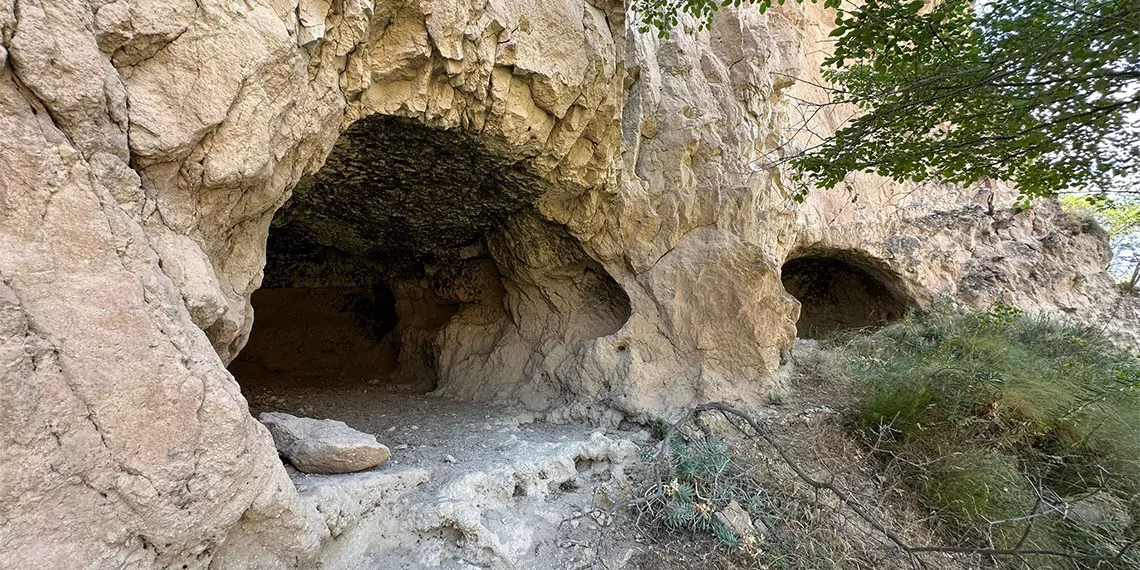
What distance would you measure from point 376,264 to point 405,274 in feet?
1.08

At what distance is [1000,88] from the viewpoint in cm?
215

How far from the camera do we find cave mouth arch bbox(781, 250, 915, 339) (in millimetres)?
6066

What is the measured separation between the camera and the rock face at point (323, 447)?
6.29 feet

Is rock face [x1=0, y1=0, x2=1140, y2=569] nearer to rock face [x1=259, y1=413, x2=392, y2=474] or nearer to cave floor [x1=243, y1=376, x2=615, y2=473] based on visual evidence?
cave floor [x1=243, y1=376, x2=615, y2=473]

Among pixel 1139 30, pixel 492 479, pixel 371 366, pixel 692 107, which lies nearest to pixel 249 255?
pixel 492 479

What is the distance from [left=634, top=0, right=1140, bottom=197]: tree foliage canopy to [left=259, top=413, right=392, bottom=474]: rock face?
7.92ft

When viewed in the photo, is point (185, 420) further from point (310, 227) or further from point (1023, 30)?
point (1023, 30)

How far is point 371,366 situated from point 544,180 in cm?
385

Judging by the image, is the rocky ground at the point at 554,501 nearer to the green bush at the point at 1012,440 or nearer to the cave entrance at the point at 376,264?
the green bush at the point at 1012,440

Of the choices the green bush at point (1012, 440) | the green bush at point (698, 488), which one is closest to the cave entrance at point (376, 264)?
the green bush at point (698, 488)

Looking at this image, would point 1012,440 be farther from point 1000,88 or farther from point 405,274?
point 405,274

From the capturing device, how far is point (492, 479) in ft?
6.97

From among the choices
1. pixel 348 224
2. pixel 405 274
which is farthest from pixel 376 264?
pixel 348 224

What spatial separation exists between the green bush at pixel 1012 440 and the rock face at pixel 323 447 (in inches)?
105
